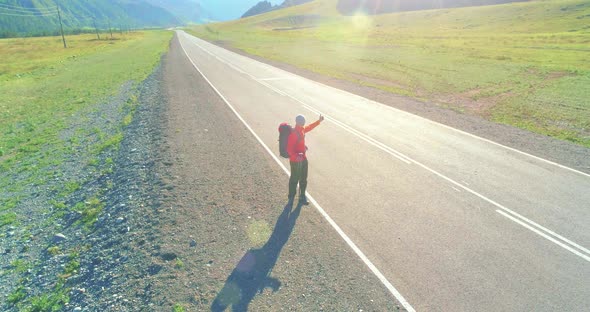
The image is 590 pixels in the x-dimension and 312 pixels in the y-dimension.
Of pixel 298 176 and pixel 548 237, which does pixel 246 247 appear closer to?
pixel 298 176

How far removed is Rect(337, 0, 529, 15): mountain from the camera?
145m

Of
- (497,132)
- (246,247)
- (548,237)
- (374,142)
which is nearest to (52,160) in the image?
(246,247)

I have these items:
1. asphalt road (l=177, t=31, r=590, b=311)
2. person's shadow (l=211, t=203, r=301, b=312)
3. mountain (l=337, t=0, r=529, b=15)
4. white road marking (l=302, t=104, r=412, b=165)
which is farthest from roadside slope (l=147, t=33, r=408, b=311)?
mountain (l=337, t=0, r=529, b=15)

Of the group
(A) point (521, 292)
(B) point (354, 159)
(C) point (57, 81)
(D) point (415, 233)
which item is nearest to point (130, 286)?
(D) point (415, 233)

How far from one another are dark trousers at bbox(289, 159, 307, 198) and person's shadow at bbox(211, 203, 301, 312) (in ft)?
4.18

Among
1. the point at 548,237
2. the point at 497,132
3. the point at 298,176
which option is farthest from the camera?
the point at 497,132

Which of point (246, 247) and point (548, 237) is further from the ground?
point (548, 237)

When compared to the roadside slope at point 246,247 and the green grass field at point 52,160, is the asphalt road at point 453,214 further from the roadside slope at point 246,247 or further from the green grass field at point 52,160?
the green grass field at point 52,160

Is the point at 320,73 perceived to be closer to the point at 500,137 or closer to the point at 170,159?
the point at 500,137

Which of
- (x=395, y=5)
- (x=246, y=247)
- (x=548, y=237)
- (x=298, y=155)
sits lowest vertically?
(x=246, y=247)

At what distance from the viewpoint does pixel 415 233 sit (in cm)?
691

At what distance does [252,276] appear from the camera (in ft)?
18.7

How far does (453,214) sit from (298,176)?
3.92 m

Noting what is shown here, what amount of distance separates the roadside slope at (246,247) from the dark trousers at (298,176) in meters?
0.44
